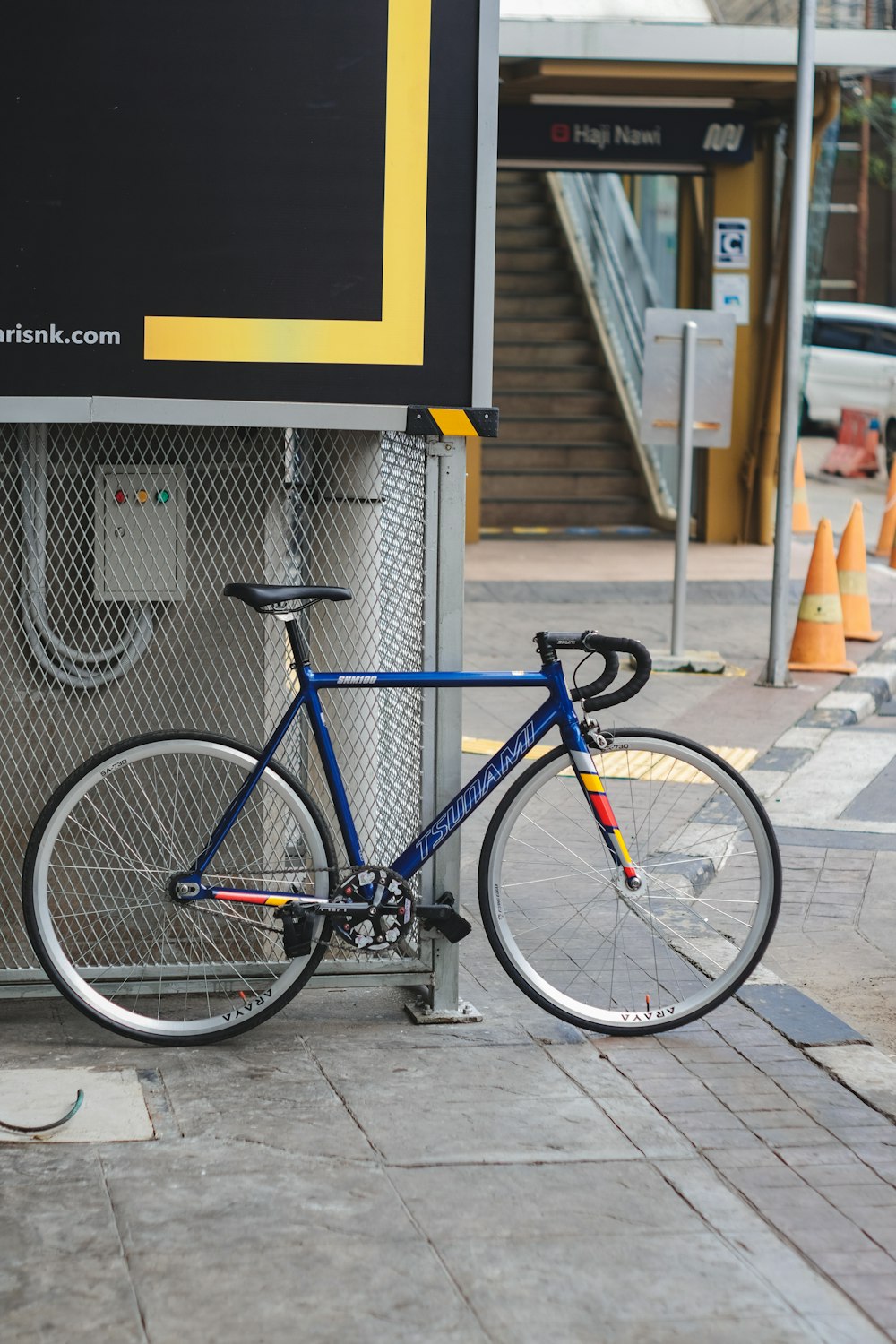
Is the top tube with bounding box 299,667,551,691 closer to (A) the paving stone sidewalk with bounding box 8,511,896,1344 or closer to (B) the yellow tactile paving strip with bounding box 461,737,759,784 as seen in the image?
(B) the yellow tactile paving strip with bounding box 461,737,759,784

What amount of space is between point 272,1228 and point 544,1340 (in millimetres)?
648

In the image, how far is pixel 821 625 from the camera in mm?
10555

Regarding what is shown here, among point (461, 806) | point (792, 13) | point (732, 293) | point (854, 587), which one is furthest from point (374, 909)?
point (732, 293)

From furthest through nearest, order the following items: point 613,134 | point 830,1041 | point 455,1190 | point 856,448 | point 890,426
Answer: point 856,448, point 890,426, point 613,134, point 830,1041, point 455,1190

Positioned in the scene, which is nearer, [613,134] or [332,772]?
[332,772]

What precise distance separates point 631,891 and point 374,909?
0.68 m

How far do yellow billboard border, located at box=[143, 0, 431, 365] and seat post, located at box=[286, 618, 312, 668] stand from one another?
656mm

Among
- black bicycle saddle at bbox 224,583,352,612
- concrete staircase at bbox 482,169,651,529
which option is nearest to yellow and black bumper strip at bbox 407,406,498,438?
black bicycle saddle at bbox 224,583,352,612

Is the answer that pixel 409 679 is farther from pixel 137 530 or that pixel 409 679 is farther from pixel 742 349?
pixel 742 349

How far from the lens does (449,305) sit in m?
4.55

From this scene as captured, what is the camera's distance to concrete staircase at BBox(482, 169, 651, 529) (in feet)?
53.8

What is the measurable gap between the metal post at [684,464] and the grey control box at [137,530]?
5.62 m

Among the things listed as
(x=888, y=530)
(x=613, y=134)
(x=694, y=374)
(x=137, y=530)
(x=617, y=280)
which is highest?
(x=613, y=134)

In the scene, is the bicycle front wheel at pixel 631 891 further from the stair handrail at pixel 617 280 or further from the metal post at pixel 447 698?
the stair handrail at pixel 617 280
